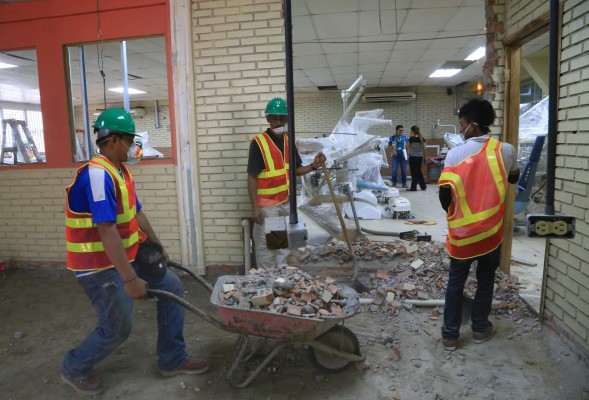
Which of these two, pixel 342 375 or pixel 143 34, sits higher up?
pixel 143 34

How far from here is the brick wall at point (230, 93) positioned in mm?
4344

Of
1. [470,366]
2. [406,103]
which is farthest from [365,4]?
[406,103]

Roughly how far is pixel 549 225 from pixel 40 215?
219 inches

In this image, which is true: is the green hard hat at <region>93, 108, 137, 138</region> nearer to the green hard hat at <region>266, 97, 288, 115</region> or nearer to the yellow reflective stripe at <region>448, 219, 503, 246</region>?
the green hard hat at <region>266, 97, 288, 115</region>

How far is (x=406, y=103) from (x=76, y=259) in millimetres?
15323

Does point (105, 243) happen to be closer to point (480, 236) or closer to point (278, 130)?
point (278, 130)

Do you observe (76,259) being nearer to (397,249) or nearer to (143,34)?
(143,34)

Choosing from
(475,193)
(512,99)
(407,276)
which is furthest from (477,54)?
(475,193)

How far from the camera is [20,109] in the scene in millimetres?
17797

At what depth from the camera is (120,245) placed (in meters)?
2.27

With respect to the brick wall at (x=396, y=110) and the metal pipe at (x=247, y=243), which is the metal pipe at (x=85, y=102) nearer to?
the metal pipe at (x=247, y=243)

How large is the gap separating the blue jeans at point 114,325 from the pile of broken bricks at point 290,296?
0.46 metres

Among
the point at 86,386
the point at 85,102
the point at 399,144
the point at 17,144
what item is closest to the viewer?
the point at 86,386

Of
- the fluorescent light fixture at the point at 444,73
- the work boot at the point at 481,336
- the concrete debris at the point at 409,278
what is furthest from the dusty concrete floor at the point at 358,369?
the fluorescent light fixture at the point at 444,73
